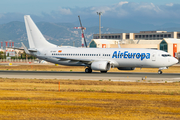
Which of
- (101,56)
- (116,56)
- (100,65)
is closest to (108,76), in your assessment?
(100,65)

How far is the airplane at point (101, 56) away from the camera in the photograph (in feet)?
161

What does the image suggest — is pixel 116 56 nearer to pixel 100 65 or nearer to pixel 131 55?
pixel 131 55

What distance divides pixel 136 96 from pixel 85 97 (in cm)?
418

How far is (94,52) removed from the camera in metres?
52.9

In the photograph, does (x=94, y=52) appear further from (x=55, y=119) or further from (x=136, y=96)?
(x=55, y=119)

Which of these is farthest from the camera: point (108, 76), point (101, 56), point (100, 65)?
point (101, 56)

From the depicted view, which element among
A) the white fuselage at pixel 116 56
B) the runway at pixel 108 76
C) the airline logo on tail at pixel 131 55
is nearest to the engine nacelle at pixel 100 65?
the white fuselage at pixel 116 56

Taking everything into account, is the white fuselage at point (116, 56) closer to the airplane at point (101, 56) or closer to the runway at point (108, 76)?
the airplane at point (101, 56)

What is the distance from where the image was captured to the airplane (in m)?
49.2

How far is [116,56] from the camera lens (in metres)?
50.9

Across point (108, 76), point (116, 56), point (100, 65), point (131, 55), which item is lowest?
point (108, 76)

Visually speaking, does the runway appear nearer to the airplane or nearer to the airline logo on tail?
the airplane

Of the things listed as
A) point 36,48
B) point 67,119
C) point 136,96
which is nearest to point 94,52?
point 36,48

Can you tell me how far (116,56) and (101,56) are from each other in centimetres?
282
